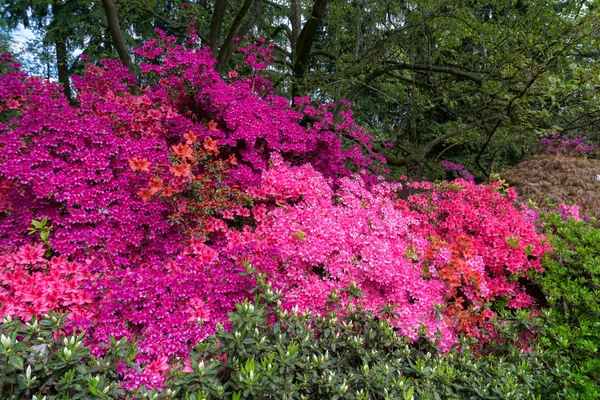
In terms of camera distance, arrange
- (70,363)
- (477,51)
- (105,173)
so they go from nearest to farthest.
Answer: (70,363) < (105,173) < (477,51)

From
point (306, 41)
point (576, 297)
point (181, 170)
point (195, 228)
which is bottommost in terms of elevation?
point (576, 297)

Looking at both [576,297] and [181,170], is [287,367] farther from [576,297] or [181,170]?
[576,297]

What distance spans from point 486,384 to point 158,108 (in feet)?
10.4

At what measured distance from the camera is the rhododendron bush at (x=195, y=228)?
78.5 inches

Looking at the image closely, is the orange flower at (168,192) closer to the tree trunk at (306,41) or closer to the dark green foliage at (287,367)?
the dark green foliage at (287,367)

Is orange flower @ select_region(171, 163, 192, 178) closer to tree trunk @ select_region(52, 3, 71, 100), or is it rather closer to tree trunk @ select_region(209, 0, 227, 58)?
tree trunk @ select_region(209, 0, 227, 58)

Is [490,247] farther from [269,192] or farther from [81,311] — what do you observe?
[81,311]

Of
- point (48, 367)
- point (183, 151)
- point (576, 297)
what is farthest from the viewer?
point (576, 297)

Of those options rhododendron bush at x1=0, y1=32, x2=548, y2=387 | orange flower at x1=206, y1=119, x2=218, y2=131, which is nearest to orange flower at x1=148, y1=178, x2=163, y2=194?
rhododendron bush at x1=0, y1=32, x2=548, y2=387

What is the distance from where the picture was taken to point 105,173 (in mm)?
2330

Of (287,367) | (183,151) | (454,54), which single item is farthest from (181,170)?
(454,54)

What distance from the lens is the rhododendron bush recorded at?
199cm

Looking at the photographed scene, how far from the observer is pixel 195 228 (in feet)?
8.04

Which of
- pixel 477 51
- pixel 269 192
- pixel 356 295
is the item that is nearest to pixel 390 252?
pixel 356 295
